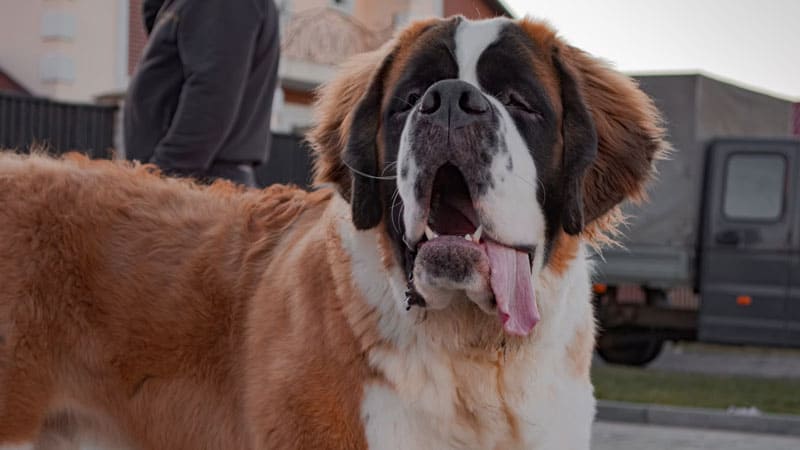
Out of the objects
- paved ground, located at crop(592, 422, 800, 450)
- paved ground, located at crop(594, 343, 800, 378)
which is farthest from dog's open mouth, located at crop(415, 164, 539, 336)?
paved ground, located at crop(594, 343, 800, 378)

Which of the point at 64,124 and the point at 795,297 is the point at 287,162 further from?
the point at 795,297

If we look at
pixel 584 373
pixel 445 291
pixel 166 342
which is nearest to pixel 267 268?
pixel 166 342

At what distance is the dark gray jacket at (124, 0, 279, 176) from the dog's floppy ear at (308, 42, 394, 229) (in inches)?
52.5

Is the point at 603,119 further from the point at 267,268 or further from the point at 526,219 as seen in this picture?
the point at 267,268

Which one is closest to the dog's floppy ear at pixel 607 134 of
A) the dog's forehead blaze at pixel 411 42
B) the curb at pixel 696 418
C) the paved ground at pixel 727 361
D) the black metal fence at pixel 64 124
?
the dog's forehead blaze at pixel 411 42

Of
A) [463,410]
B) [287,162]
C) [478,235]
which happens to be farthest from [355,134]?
[287,162]

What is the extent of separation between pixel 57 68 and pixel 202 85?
1522 centimetres

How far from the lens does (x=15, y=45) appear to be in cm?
1992

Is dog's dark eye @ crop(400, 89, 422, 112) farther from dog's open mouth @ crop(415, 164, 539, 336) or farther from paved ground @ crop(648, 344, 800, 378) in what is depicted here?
paved ground @ crop(648, 344, 800, 378)

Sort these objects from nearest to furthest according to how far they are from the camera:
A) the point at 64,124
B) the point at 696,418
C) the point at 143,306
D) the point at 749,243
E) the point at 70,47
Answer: the point at 143,306 → the point at 696,418 → the point at 64,124 → the point at 749,243 → the point at 70,47

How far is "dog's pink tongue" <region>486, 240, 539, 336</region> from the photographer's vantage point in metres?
2.96

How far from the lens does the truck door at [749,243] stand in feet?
43.5

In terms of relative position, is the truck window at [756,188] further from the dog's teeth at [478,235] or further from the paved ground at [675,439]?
the dog's teeth at [478,235]

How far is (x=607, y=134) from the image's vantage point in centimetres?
328
